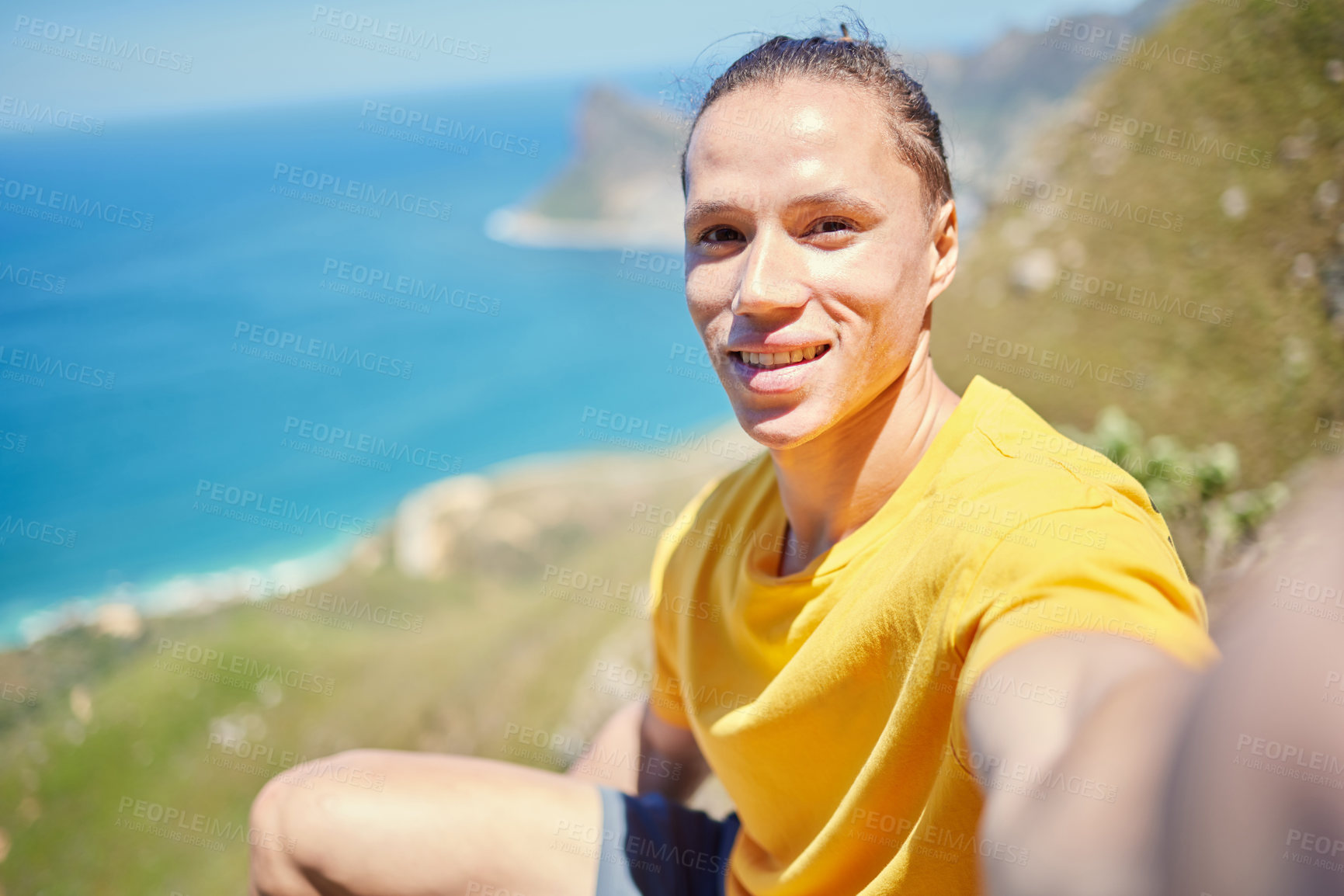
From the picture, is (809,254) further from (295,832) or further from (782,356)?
(295,832)

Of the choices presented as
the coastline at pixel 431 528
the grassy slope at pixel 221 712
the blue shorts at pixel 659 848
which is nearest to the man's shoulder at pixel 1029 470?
the blue shorts at pixel 659 848

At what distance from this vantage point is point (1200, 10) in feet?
32.3

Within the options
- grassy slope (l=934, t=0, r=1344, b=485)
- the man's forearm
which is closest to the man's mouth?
the man's forearm

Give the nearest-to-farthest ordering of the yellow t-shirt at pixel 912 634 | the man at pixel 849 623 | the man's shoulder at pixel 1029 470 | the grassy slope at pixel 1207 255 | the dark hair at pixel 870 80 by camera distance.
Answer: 1. the man at pixel 849 623
2. the yellow t-shirt at pixel 912 634
3. the man's shoulder at pixel 1029 470
4. the dark hair at pixel 870 80
5. the grassy slope at pixel 1207 255

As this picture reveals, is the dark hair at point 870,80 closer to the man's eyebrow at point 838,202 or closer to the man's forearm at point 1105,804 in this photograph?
the man's eyebrow at point 838,202

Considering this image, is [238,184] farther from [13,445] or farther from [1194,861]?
[1194,861]

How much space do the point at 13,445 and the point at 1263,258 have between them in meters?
47.2

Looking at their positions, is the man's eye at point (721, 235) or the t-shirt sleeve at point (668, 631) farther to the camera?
the t-shirt sleeve at point (668, 631)

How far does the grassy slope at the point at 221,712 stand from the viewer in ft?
21.7

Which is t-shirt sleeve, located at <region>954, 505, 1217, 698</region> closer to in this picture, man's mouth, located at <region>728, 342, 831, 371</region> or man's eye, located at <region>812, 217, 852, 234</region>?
man's mouth, located at <region>728, 342, 831, 371</region>

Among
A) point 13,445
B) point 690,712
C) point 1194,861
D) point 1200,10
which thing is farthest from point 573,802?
point 13,445

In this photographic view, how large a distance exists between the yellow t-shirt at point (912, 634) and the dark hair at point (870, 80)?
58cm

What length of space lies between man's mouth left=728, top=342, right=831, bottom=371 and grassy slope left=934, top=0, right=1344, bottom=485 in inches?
209

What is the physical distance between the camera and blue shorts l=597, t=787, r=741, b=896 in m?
2.45
